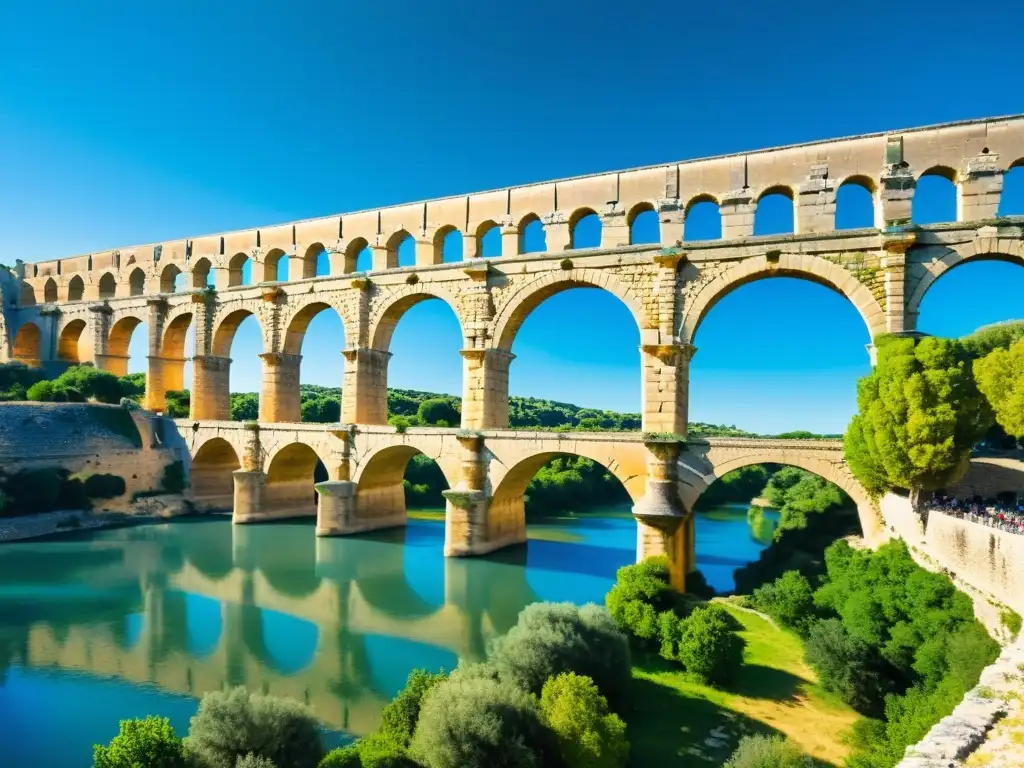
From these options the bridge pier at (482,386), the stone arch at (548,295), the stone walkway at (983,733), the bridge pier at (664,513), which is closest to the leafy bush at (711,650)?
the bridge pier at (664,513)

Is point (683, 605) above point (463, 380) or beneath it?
beneath

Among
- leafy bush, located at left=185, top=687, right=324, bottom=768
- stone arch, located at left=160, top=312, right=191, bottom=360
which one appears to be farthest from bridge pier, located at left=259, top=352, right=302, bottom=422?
leafy bush, located at left=185, top=687, right=324, bottom=768

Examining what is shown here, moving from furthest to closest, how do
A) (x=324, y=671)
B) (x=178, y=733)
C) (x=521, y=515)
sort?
(x=521, y=515)
(x=324, y=671)
(x=178, y=733)

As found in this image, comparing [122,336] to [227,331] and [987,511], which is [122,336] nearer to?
[227,331]

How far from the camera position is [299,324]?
26.3 metres

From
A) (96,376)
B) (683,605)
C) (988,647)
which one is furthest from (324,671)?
(96,376)

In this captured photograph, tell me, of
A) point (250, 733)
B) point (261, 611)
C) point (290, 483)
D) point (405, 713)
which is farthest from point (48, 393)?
point (405, 713)

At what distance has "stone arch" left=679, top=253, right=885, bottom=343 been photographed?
16.1 meters

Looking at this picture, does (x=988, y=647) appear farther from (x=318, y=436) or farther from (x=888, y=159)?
(x=318, y=436)

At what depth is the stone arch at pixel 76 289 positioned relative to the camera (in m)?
36.1

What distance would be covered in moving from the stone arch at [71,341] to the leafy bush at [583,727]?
36.5 metres

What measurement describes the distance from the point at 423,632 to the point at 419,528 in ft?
39.9

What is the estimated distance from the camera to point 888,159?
54.2 feet

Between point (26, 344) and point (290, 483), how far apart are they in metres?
23.3
